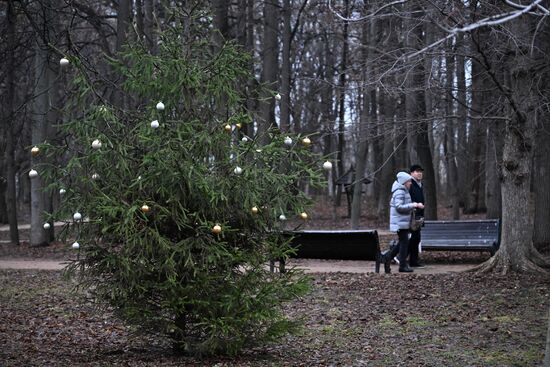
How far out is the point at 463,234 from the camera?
1556 centimetres

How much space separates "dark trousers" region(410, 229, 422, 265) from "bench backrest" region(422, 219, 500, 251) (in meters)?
0.93

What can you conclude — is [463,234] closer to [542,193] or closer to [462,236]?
[462,236]

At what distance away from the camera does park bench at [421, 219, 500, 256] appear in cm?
Result: 1498

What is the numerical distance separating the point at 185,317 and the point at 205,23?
11.6 ft

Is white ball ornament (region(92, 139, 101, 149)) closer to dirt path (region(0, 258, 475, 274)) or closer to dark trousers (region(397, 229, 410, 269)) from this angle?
dirt path (region(0, 258, 475, 274))

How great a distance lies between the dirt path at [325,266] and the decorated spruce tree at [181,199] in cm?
622

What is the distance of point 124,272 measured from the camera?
708cm

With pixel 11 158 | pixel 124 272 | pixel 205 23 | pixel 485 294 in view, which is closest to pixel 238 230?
pixel 124 272

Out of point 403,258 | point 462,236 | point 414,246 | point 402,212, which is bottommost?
point 403,258

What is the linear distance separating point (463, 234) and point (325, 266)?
2.82 metres

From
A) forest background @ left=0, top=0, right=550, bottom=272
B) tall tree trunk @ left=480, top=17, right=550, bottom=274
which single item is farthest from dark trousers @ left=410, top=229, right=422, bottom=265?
tall tree trunk @ left=480, top=17, right=550, bottom=274

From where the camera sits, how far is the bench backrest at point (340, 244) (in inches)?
530

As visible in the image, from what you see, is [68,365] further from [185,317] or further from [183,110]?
[183,110]

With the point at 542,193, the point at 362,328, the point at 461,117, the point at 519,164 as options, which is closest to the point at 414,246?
the point at 519,164
